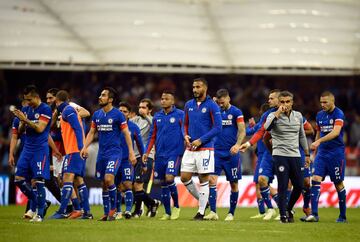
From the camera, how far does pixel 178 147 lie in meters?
19.0

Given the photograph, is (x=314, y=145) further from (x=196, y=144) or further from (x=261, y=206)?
(x=261, y=206)

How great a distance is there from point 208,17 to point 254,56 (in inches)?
83.3

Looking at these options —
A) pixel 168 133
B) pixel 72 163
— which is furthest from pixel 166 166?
pixel 72 163

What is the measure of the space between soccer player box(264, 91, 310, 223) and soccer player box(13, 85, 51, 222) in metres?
4.00

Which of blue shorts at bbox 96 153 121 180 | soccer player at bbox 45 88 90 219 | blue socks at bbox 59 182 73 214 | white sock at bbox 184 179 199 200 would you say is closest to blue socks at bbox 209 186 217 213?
white sock at bbox 184 179 199 200

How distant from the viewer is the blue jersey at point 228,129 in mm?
19344

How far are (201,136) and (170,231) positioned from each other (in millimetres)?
3007

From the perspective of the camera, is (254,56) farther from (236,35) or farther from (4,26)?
(4,26)

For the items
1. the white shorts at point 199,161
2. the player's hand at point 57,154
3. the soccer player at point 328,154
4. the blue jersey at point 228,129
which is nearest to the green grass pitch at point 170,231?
the soccer player at point 328,154

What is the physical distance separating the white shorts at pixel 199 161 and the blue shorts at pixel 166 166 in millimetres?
870

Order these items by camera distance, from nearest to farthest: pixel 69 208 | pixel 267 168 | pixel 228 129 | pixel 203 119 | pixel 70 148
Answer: pixel 203 119 → pixel 70 148 → pixel 228 129 → pixel 267 168 → pixel 69 208

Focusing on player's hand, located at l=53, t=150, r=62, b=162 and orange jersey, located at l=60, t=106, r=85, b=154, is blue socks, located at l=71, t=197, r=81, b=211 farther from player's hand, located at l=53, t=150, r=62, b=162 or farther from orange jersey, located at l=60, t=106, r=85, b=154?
orange jersey, located at l=60, t=106, r=85, b=154

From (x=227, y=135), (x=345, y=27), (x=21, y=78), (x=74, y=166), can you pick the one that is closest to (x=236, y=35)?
(x=345, y=27)

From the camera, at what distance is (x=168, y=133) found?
1912 cm
